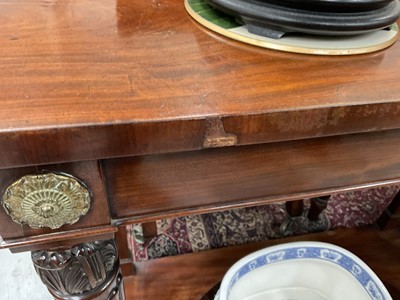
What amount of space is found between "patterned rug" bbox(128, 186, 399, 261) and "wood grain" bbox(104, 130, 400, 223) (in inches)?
19.3

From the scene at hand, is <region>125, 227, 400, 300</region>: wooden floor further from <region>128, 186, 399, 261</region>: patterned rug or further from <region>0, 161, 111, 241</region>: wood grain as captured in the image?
<region>0, 161, 111, 241</region>: wood grain

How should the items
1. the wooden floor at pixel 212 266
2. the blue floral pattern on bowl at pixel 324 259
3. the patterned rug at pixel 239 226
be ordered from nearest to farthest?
the blue floral pattern on bowl at pixel 324 259 < the wooden floor at pixel 212 266 < the patterned rug at pixel 239 226

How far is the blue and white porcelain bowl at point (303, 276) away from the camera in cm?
53

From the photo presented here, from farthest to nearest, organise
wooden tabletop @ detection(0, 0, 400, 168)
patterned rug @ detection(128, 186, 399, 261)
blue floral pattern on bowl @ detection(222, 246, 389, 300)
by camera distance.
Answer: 1. patterned rug @ detection(128, 186, 399, 261)
2. blue floral pattern on bowl @ detection(222, 246, 389, 300)
3. wooden tabletop @ detection(0, 0, 400, 168)

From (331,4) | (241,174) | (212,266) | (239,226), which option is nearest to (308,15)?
(331,4)

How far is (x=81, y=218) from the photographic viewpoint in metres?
0.32

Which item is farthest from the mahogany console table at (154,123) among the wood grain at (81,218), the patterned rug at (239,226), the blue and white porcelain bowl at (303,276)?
the patterned rug at (239,226)

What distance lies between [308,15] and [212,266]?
0.51m

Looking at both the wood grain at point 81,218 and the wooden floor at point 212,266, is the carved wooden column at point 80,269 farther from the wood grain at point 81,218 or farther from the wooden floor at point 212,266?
the wooden floor at point 212,266

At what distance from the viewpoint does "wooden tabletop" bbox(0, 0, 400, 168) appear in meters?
0.26

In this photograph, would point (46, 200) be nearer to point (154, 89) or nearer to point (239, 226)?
point (154, 89)

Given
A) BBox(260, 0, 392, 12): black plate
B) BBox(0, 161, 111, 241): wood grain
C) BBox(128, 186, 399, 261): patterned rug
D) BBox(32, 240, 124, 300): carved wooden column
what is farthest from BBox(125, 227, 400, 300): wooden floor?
BBox(260, 0, 392, 12): black plate

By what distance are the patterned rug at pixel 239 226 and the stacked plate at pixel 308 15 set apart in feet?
1.91

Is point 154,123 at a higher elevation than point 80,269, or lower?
higher
